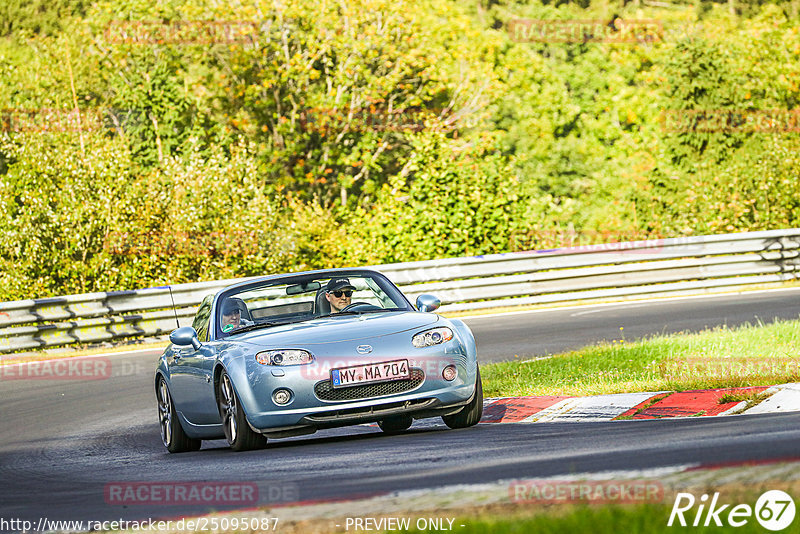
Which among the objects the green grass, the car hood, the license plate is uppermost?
the car hood

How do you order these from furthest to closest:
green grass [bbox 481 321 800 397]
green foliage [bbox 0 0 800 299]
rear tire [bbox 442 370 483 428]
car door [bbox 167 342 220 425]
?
green foliage [bbox 0 0 800 299] < green grass [bbox 481 321 800 397] < car door [bbox 167 342 220 425] < rear tire [bbox 442 370 483 428]

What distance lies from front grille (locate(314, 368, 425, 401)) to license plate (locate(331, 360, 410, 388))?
0.04m

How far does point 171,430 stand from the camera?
9836 mm

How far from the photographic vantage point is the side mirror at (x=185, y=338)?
9.48 m

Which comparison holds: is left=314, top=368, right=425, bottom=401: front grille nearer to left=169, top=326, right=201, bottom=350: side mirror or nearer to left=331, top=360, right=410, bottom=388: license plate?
left=331, top=360, right=410, bottom=388: license plate

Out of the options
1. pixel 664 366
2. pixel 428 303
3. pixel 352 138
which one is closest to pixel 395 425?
pixel 428 303

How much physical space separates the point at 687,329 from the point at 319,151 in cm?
2704

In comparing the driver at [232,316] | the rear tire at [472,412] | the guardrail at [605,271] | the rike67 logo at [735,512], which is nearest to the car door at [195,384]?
the driver at [232,316]

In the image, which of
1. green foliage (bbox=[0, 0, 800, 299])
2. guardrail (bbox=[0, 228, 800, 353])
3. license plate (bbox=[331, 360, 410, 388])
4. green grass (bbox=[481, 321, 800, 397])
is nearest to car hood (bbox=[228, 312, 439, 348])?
license plate (bbox=[331, 360, 410, 388])

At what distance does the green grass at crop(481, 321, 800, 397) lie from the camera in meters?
9.98

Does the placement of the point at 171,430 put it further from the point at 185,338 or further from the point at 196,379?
the point at 185,338

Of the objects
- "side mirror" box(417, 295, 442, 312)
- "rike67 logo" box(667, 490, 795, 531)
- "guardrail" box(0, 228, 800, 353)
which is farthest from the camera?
"guardrail" box(0, 228, 800, 353)

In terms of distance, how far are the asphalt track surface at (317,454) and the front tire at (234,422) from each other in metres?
0.15

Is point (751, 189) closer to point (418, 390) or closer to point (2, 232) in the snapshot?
point (2, 232)
